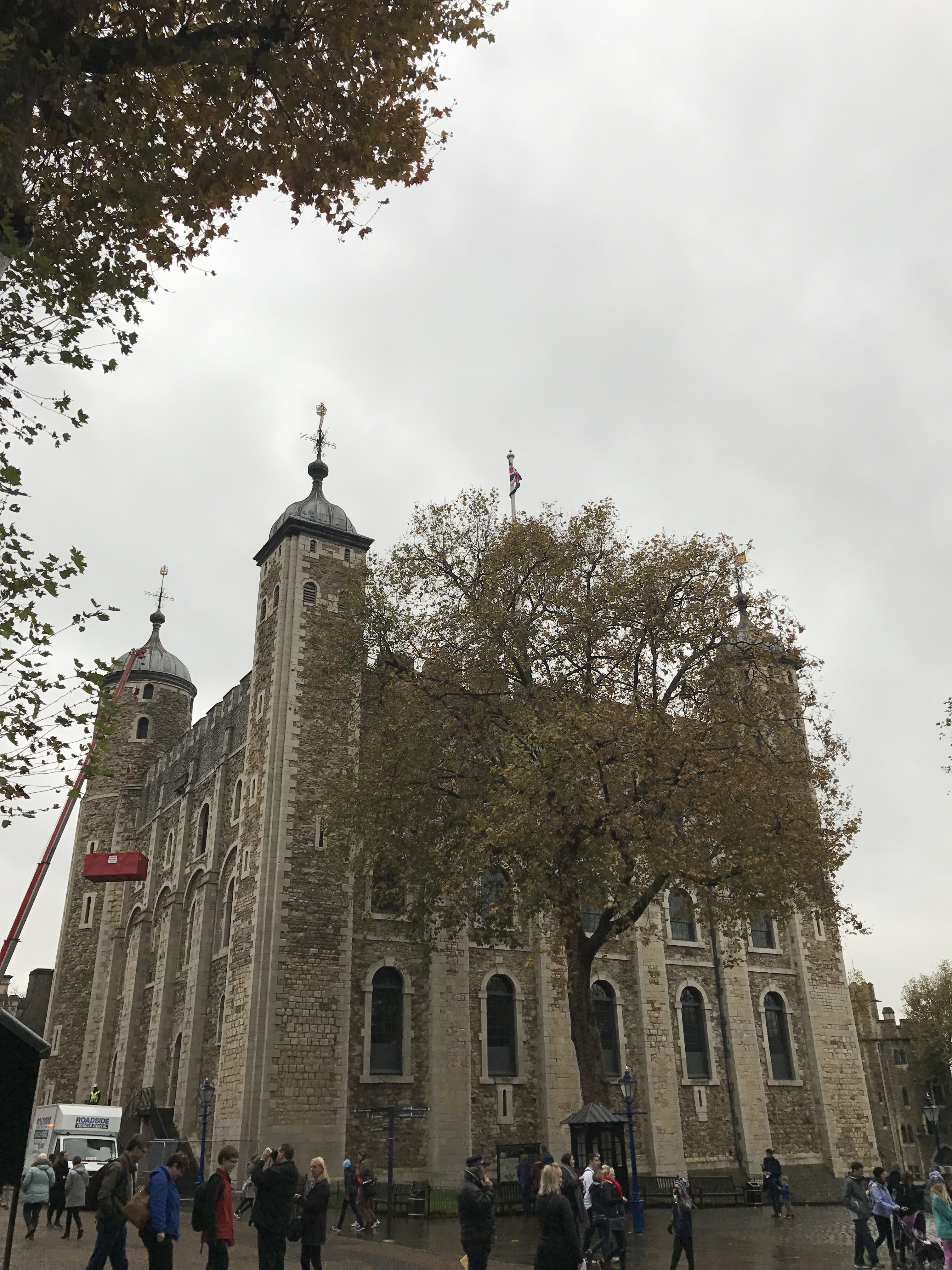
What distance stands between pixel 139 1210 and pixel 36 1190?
1003 centimetres

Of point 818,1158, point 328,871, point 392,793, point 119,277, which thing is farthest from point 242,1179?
point 119,277

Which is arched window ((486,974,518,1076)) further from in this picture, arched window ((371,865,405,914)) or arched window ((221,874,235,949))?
arched window ((221,874,235,949))

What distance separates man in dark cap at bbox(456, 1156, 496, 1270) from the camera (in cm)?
931

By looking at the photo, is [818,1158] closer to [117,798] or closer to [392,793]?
[392,793]

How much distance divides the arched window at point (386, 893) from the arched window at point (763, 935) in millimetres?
13640

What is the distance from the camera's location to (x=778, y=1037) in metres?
33.2

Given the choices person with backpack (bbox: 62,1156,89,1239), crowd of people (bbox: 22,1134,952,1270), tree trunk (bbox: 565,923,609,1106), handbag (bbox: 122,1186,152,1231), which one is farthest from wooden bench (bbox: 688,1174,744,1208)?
handbag (bbox: 122,1186,152,1231)

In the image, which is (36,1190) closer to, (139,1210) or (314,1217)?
(314,1217)

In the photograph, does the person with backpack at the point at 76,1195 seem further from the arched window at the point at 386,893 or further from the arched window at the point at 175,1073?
the arched window at the point at 175,1073

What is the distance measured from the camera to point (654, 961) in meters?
31.4

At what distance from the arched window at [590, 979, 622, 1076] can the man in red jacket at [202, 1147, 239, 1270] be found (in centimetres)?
2185

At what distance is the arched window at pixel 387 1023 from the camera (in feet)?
86.3

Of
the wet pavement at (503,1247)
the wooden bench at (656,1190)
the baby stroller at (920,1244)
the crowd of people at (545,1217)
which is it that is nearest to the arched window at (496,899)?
the wet pavement at (503,1247)

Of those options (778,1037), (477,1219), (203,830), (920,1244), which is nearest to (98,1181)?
(477,1219)
